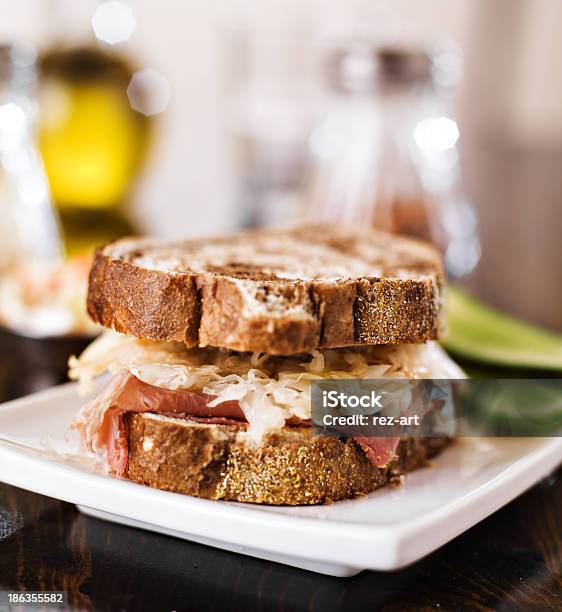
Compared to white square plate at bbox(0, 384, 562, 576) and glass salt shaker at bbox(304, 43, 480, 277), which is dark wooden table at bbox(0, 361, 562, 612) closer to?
white square plate at bbox(0, 384, 562, 576)

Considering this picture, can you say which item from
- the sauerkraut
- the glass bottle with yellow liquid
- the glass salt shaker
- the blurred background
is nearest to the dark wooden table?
the sauerkraut

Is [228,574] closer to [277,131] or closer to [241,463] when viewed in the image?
[241,463]

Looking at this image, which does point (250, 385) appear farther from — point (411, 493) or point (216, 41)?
point (216, 41)

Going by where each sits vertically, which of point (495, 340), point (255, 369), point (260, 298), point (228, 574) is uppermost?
point (260, 298)

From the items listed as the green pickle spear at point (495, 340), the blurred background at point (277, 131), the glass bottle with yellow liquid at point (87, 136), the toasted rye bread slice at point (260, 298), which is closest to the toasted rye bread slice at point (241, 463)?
the toasted rye bread slice at point (260, 298)

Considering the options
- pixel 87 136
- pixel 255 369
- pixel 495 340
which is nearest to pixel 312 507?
pixel 255 369

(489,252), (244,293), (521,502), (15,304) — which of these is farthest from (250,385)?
(489,252)
